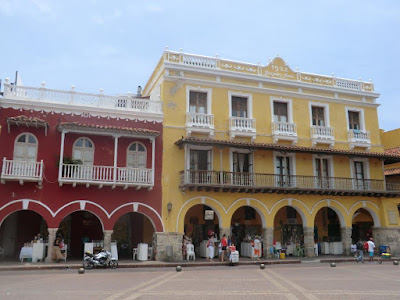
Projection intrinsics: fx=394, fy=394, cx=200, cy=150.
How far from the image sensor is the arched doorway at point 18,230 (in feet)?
66.4

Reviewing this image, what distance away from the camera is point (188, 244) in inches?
800

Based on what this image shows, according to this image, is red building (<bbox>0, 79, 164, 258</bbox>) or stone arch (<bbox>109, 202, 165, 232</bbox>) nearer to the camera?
red building (<bbox>0, 79, 164, 258</bbox>)

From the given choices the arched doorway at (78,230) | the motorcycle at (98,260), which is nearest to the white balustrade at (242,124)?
the arched doorway at (78,230)

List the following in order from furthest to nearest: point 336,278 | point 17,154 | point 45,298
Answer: point 17,154 < point 336,278 < point 45,298

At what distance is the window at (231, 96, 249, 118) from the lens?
22.8 m

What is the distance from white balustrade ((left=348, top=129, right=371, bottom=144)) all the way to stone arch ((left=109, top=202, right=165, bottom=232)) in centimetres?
1290

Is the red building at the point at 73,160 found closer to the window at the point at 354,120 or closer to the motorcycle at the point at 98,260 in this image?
the motorcycle at the point at 98,260

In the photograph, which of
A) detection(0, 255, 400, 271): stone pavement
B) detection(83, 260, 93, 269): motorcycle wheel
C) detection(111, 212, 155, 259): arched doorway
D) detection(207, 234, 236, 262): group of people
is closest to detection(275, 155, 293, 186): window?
detection(0, 255, 400, 271): stone pavement

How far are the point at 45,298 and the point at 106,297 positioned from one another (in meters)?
1.43

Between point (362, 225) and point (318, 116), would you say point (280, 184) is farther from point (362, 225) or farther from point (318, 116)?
point (362, 225)

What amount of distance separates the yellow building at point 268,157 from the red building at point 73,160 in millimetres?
1202

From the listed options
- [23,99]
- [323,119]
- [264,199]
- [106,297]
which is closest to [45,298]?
[106,297]

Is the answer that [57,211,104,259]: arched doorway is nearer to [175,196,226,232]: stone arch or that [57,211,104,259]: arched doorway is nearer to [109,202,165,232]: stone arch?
[109,202,165,232]: stone arch

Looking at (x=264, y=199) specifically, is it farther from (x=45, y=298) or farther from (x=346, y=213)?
(x=45, y=298)
